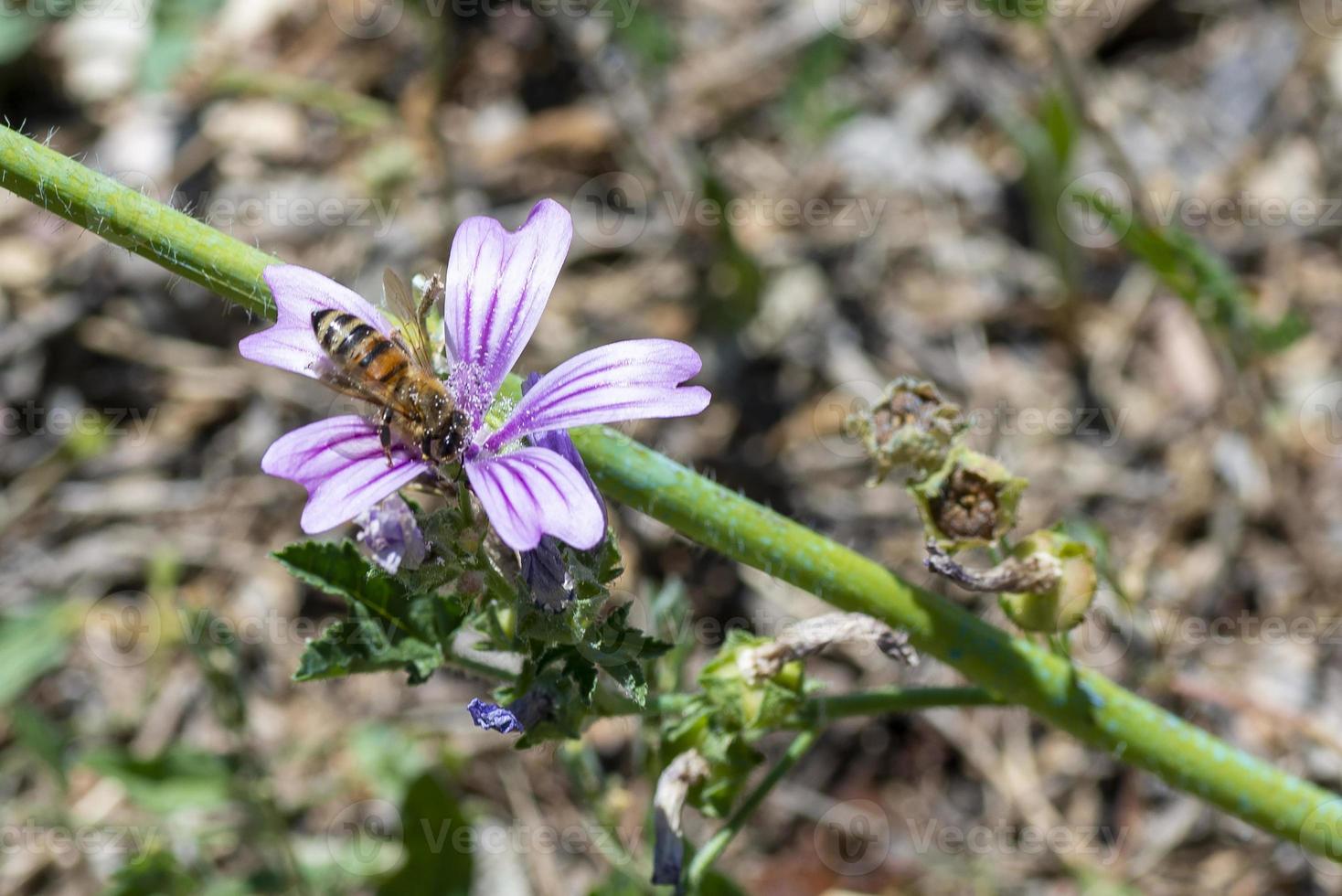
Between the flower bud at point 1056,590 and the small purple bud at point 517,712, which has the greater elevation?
the small purple bud at point 517,712

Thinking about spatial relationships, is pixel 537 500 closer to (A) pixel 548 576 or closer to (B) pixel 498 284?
(A) pixel 548 576

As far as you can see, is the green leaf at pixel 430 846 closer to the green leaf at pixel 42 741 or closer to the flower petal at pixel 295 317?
the green leaf at pixel 42 741

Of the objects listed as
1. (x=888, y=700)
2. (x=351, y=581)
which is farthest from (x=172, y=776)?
(x=888, y=700)

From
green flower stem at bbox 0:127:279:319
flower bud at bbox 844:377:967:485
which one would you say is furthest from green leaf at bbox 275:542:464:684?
flower bud at bbox 844:377:967:485

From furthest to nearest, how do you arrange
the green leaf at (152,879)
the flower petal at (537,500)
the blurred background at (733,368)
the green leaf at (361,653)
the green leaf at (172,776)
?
the blurred background at (733,368), the green leaf at (172,776), the green leaf at (152,879), the green leaf at (361,653), the flower petal at (537,500)

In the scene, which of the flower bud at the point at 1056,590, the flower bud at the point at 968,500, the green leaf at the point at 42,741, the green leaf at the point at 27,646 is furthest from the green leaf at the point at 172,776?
the flower bud at the point at 1056,590

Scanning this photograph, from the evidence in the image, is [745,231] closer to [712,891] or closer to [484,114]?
[484,114]

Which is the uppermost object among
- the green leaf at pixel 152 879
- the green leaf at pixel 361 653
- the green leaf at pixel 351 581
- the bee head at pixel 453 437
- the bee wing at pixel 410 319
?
the bee wing at pixel 410 319

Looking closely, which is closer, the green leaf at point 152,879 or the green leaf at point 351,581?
the green leaf at point 351,581
